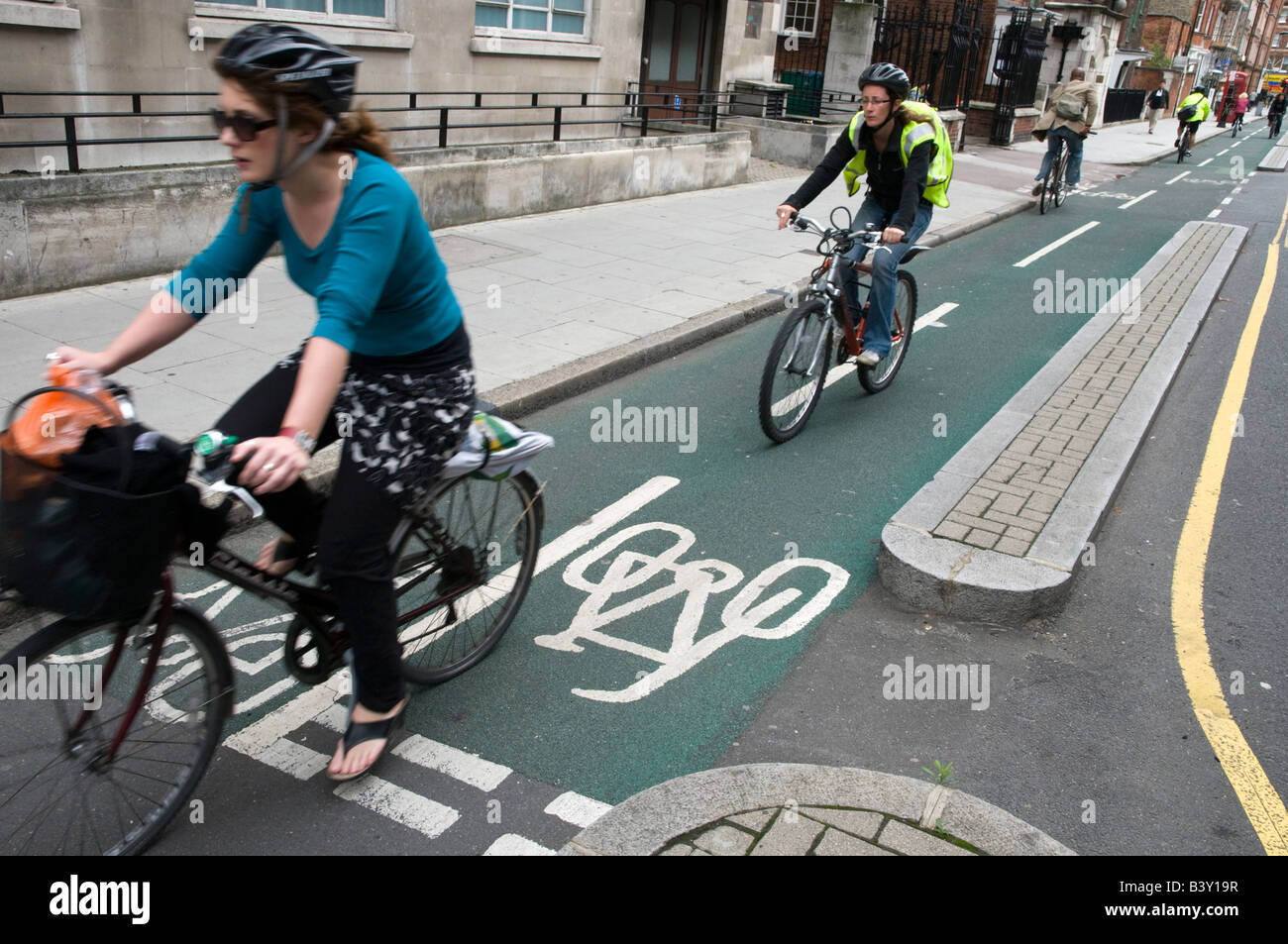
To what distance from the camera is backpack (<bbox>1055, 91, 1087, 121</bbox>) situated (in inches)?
704

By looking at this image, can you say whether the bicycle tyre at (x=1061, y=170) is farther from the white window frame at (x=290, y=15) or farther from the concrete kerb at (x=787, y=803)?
the concrete kerb at (x=787, y=803)

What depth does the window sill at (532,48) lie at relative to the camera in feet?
47.9

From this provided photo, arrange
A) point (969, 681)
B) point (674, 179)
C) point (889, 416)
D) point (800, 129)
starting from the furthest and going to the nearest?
point (800, 129) < point (674, 179) < point (889, 416) < point (969, 681)

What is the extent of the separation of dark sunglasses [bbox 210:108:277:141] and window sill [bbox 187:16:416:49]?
968cm

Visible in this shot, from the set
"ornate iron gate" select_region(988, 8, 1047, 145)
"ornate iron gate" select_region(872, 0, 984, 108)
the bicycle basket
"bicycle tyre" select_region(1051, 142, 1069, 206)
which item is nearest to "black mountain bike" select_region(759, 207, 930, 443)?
the bicycle basket

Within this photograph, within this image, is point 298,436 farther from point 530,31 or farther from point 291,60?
point 530,31

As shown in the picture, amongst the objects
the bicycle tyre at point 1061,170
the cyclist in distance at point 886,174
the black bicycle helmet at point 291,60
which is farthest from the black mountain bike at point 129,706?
the bicycle tyre at point 1061,170

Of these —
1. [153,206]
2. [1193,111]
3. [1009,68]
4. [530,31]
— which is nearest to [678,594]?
[153,206]

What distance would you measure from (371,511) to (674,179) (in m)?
13.7

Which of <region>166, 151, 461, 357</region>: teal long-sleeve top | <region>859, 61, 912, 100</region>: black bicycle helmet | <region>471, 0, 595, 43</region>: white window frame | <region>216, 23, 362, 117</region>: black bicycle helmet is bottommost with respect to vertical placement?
<region>166, 151, 461, 357</region>: teal long-sleeve top

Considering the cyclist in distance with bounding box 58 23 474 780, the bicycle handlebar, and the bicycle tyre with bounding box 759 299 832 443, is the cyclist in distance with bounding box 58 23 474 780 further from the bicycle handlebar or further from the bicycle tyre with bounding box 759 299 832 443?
the bicycle handlebar

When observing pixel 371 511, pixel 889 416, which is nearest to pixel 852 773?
pixel 371 511
